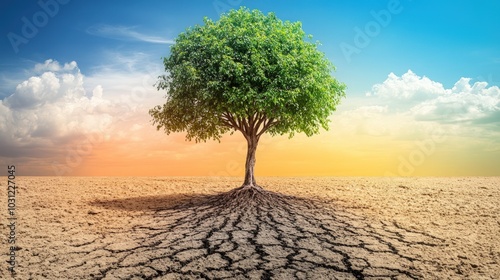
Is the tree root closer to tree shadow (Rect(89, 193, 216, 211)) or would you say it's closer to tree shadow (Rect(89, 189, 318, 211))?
tree shadow (Rect(89, 189, 318, 211))

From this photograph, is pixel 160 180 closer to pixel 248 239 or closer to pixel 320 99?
pixel 320 99

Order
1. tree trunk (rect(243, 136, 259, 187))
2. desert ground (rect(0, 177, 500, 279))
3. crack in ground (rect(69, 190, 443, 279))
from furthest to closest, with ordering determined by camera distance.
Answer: tree trunk (rect(243, 136, 259, 187))
desert ground (rect(0, 177, 500, 279))
crack in ground (rect(69, 190, 443, 279))

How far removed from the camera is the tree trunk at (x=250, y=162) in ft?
43.0

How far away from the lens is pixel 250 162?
13.1m

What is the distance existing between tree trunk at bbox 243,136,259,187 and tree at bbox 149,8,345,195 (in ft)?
0.10

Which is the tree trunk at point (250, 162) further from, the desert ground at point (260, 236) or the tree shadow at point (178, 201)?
the desert ground at point (260, 236)

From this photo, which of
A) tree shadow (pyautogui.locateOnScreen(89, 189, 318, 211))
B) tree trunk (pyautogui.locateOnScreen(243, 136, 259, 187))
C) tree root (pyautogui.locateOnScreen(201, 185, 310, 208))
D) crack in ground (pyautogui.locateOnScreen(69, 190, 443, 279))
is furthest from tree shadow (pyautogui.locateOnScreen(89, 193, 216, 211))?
tree trunk (pyautogui.locateOnScreen(243, 136, 259, 187))

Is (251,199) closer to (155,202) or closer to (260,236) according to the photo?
(155,202)

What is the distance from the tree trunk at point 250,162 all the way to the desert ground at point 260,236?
1316mm

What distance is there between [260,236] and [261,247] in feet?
2.37

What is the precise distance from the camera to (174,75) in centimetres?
1234

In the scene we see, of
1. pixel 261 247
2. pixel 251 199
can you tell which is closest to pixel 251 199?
pixel 251 199

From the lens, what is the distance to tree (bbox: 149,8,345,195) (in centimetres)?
1124

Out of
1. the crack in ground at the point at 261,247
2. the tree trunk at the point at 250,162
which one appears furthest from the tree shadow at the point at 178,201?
the crack in ground at the point at 261,247
